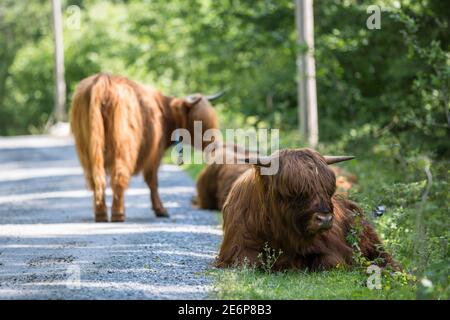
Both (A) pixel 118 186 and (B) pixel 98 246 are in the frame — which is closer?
(B) pixel 98 246

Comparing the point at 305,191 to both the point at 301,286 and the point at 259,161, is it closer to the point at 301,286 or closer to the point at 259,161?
the point at 259,161

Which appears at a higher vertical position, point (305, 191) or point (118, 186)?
point (305, 191)

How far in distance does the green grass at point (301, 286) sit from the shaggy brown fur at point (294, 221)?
19 cm

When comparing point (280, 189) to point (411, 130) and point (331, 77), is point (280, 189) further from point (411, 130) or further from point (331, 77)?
point (331, 77)

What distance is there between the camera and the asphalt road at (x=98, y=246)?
226 inches

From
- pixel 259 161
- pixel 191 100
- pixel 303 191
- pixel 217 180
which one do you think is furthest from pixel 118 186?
pixel 303 191

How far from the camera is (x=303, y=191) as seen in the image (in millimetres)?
6281

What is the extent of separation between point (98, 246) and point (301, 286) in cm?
238

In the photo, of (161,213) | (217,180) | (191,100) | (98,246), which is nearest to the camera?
(98,246)

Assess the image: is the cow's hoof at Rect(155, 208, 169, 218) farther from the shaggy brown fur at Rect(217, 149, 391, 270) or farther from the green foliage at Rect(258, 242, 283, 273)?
the green foliage at Rect(258, 242, 283, 273)
